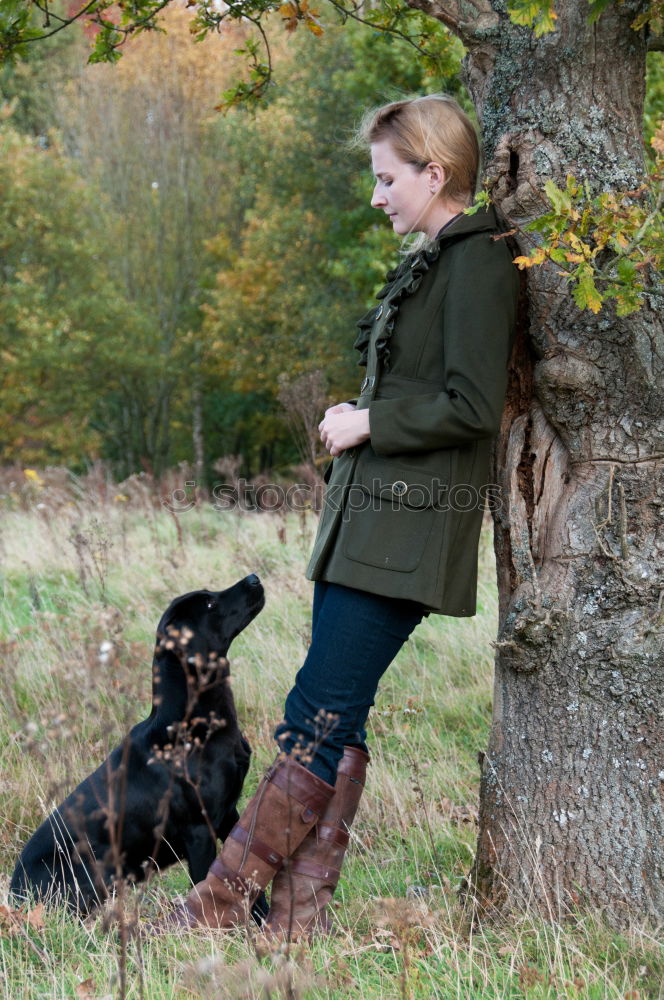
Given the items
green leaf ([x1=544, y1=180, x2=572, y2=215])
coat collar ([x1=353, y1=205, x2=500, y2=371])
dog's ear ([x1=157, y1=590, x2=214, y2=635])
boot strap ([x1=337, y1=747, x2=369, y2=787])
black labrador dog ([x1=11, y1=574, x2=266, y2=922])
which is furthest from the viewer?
dog's ear ([x1=157, y1=590, x2=214, y2=635])

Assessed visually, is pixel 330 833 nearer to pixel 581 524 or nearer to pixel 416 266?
pixel 581 524

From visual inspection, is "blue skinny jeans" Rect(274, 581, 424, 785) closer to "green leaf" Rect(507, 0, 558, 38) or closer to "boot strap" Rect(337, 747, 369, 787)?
"boot strap" Rect(337, 747, 369, 787)

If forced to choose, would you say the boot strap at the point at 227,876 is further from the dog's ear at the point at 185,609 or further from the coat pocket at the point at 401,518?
the coat pocket at the point at 401,518

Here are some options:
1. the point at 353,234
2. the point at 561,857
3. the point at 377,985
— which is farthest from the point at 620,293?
the point at 353,234

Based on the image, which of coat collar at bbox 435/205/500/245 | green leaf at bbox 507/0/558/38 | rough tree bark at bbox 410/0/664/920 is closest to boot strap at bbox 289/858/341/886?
rough tree bark at bbox 410/0/664/920

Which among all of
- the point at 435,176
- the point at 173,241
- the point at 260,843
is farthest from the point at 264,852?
the point at 173,241

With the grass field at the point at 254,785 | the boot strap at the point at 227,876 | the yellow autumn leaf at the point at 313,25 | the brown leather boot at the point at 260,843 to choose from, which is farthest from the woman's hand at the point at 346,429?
the yellow autumn leaf at the point at 313,25

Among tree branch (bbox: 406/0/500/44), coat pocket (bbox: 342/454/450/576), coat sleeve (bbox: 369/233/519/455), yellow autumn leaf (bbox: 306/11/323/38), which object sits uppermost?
yellow autumn leaf (bbox: 306/11/323/38)

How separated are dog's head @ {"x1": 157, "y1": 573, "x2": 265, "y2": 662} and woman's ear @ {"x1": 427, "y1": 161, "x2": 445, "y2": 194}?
1.46 meters

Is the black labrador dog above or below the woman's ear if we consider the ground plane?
below

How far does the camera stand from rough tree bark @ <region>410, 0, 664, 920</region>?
2430 millimetres

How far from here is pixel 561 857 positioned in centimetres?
249

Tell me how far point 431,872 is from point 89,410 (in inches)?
749

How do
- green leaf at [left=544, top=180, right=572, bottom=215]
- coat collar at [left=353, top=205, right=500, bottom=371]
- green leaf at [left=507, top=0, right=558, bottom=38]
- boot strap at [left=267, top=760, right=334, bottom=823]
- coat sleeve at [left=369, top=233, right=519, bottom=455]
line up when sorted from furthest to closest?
1. boot strap at [left=267, top=760, right=334, bottom=823]
2. coat collar at [left=353, top=205, right=500, bottom=371]
3. coat sleeve at [left=369, top=233, right=519, bottom=455]
4. green leaf at [left=507, top=0, right=558, bottom=38]
5. green leaf at [left=544, top=180, right=572, bottom=215]
